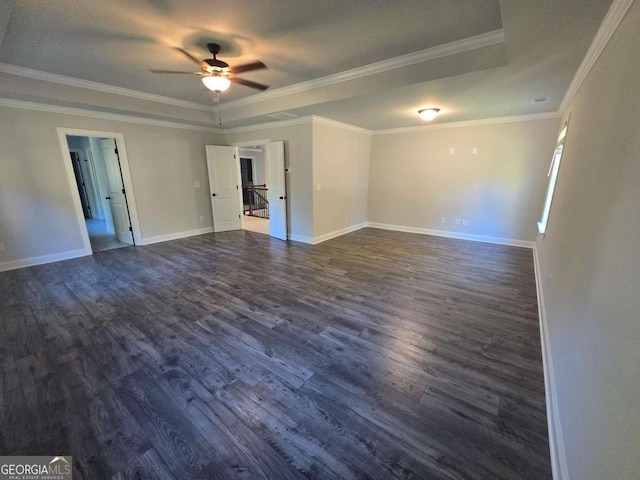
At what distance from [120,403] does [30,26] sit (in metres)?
3.45

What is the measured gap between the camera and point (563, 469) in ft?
4.12

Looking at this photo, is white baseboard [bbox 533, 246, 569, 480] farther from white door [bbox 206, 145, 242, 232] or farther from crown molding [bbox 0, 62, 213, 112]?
white door [bbox 206, 145, 242, 232]

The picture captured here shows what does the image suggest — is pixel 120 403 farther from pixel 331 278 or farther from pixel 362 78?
pixel 362 78

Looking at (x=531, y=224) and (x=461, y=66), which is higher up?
(x=461, y=66)

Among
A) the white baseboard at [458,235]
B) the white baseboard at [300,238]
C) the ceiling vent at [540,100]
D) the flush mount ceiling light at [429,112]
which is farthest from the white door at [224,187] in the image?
the ceiling vent at [540,100]

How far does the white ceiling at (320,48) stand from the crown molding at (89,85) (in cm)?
2

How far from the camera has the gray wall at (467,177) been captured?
4.98 m

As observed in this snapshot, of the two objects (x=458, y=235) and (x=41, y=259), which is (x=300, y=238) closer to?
(x=458, y=235)

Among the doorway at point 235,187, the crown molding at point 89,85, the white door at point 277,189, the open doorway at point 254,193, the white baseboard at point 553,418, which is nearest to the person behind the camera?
the white baseboard at point 553,418

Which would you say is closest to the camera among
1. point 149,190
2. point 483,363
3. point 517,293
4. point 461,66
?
point 483,363

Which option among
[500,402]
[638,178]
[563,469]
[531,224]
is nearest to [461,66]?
[638,178]

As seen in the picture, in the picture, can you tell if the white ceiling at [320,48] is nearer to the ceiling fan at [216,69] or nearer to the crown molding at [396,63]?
the crown molding at [396,63]

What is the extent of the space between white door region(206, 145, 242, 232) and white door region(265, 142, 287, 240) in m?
1.35

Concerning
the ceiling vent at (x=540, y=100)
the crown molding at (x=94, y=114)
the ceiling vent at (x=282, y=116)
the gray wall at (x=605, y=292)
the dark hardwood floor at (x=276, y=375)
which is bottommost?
the dark hardwood floor at (x=276, y=375)
